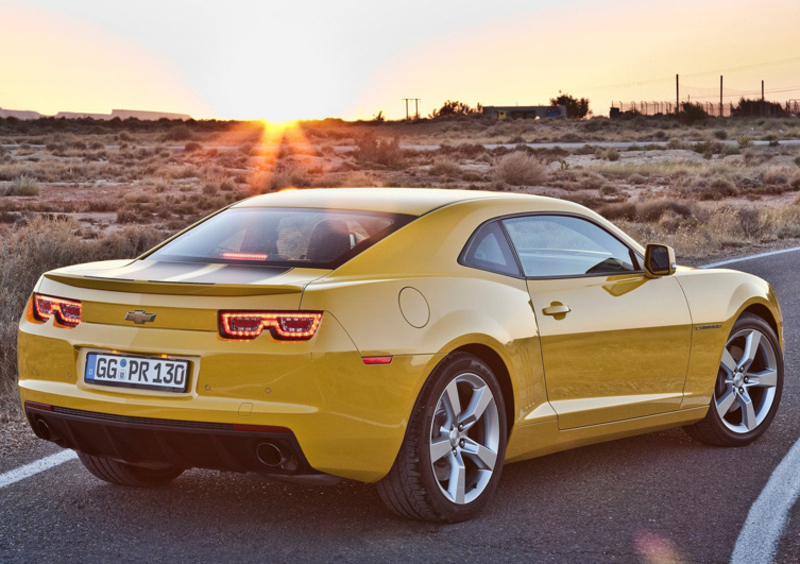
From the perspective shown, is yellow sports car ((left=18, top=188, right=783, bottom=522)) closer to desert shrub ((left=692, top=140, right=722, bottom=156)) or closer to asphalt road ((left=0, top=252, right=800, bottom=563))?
asphalt road ((left=0, top=252, right=800, bottom=563))

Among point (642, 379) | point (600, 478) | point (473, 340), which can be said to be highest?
point (473, 340)

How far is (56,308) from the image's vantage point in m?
5.20

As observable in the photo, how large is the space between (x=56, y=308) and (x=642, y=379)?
9.92 ft

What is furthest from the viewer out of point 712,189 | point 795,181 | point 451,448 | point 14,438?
point 795,181

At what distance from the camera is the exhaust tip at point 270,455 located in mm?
4797

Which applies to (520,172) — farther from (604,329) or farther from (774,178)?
(604,329)

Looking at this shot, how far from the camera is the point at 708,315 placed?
674 cm

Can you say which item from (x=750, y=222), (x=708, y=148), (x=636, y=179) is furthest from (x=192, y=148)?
(x=750, y=222)

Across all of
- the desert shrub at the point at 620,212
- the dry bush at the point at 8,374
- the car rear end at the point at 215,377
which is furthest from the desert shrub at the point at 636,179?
the car rear end at the point at 215,377

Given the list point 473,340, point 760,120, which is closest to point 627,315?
point 473,340

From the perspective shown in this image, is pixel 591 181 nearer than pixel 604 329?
No

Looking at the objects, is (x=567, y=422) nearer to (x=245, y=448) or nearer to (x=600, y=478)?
(x=600, y=478)

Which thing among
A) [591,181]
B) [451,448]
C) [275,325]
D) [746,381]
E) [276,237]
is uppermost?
[276,237]

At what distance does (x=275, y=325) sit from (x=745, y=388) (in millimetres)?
3487
